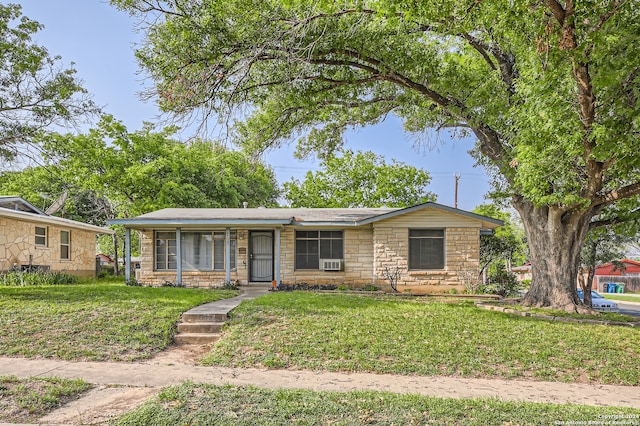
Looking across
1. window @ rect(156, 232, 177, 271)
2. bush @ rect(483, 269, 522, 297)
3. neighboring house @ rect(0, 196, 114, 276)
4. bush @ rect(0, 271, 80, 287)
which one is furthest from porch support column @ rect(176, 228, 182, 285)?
bush @ rect(483, 269, 522, 297)

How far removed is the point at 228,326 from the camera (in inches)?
299

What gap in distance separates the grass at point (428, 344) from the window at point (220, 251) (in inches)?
254

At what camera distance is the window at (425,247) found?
1412cm

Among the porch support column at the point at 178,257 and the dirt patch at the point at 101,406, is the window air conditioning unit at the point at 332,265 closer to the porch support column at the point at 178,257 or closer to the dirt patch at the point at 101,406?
the porch support column at the point at 178,257

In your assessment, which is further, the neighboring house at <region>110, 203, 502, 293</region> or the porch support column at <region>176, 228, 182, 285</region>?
the porch support column at <region>176, 228, 182, 285</region>

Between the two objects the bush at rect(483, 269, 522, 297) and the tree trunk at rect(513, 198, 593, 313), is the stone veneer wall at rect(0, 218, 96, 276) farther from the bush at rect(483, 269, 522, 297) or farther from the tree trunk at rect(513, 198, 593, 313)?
the tree trunk at rect(513, 198, 593, 313)

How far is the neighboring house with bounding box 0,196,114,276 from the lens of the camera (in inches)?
582

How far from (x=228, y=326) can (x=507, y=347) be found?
4.70 metres

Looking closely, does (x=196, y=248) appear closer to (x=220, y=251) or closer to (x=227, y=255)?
(x=220, y=251)

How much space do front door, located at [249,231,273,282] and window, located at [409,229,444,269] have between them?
197 inches

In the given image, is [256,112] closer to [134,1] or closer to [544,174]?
[134,1]

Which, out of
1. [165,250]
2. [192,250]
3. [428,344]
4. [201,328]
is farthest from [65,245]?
[428,344]

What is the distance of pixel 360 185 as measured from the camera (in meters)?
31.2

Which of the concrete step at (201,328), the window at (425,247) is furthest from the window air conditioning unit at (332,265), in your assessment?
the concrete step at (201,328)
